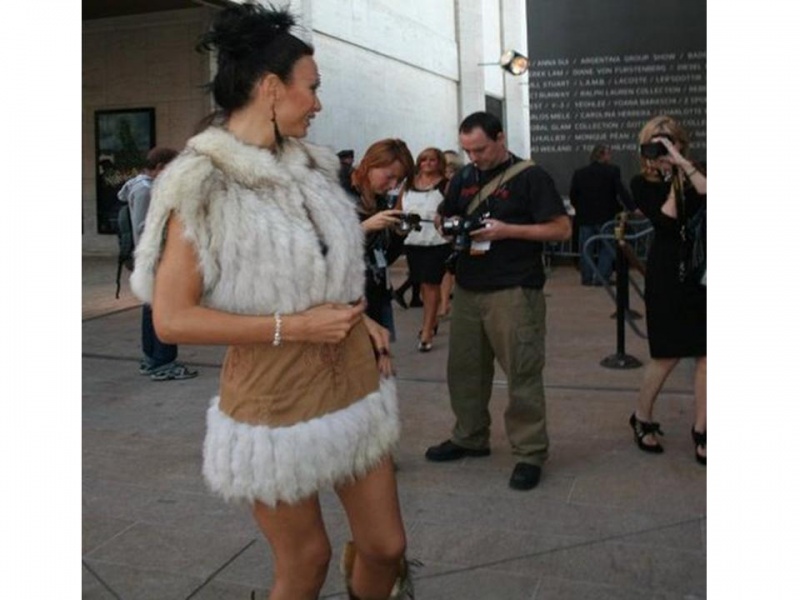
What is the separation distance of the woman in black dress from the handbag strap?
611 mm

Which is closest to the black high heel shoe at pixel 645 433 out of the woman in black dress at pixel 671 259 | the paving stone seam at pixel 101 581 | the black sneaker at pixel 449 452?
the woman in black dress at pixel 671 259

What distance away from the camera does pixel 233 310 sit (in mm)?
2205

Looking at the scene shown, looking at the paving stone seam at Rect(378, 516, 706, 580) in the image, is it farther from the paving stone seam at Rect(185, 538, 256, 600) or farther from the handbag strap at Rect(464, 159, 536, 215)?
the handbag strap at Rect(464, 159, 536, 215)

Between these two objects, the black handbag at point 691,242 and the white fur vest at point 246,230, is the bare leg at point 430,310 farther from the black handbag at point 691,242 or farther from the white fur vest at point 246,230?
the white fur vest at point 246,230

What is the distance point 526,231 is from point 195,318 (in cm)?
260

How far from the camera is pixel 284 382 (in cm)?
227

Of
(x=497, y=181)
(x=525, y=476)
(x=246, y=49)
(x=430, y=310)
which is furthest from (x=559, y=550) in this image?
(x=430, y=310)

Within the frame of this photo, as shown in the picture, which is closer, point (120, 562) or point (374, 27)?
point (120, 562)

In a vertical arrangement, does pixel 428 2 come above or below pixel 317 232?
above

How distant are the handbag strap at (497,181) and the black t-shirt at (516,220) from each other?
21 mm

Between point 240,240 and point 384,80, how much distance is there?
57.7 feet
